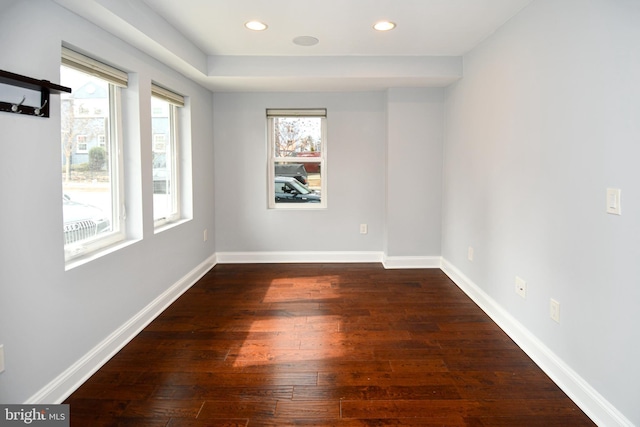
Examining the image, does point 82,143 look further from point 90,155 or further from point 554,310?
point 554,310

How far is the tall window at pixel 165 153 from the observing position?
11.8ft

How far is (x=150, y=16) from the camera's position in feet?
9.11

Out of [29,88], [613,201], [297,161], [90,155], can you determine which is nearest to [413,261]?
[297,161]

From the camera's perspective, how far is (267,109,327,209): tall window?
508 cm

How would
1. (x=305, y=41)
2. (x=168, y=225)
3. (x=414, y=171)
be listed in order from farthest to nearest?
1. (x=414, y=171)
2. (x=168, y=225)
3. (x=305, y=41)

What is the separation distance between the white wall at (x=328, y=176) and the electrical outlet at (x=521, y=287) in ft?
7.73

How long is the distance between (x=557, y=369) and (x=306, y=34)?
2.93 metres

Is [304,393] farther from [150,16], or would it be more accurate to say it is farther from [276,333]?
[150,16]

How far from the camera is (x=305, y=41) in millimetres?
3545

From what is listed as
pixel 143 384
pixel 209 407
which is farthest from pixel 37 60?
pixel 209 407

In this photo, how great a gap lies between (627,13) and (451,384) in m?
1.97

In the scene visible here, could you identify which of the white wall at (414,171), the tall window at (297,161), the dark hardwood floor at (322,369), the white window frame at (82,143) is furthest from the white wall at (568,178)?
the white window frame at (82,143)

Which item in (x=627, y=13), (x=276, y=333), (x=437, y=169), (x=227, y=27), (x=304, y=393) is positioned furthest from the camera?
(x=437, y=169)

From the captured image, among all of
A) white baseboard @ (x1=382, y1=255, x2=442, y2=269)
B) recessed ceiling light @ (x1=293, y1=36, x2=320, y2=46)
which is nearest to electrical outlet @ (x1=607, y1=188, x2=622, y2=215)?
recessed ceiling light @ (x1=293, y1=36, x2=320, y2=46)
